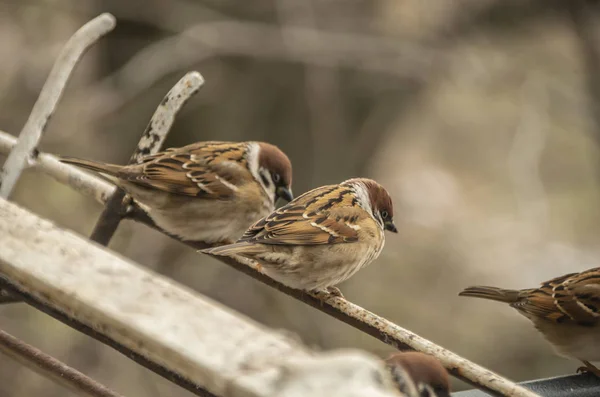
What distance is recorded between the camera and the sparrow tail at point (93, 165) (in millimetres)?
2461

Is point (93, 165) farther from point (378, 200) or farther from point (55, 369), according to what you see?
point (55, 369)

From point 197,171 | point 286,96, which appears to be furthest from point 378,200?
point 286,96

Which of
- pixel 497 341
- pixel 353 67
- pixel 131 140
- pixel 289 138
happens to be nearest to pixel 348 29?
pixel 353 67

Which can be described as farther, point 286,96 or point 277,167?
point 286,96

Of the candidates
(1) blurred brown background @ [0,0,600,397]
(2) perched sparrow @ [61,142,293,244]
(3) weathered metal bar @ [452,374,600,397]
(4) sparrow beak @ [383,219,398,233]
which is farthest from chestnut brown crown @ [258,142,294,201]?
(1) blurred brown background @ [0,0,600,397]

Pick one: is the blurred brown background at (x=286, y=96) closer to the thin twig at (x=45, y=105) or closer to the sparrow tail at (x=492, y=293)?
the sparrow tail at (x=492, y=293)

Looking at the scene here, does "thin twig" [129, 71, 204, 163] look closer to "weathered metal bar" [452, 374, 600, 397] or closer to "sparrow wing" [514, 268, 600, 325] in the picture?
"weathered metal bar" [452, 374, 600, 397]

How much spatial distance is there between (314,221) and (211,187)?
1.59ft

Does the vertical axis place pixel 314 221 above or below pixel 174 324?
above

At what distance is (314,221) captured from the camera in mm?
2658

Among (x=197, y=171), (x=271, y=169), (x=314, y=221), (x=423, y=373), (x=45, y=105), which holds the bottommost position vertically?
(x=423, y=373)

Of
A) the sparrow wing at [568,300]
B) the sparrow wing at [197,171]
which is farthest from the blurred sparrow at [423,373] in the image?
the sparrow wing at [197,171]

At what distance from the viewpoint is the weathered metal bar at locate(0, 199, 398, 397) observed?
83 centimetres

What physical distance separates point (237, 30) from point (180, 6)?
1.50ft
